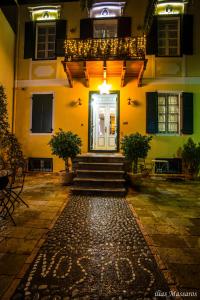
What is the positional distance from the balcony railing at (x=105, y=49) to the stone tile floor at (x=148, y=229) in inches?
206

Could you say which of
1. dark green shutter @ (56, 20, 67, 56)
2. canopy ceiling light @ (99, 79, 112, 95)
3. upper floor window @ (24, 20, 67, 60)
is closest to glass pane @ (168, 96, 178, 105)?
canopy ceiling light @ (99, 79, 112, 95)

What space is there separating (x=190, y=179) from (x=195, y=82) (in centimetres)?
414

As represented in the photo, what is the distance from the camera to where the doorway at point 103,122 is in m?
10.0

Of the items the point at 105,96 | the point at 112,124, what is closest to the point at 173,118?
the point at 112,124

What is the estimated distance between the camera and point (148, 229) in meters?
3.62

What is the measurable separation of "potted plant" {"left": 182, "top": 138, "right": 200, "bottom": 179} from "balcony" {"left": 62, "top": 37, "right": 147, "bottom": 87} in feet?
11.5

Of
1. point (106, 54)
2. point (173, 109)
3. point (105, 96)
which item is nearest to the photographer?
point (106, 54)

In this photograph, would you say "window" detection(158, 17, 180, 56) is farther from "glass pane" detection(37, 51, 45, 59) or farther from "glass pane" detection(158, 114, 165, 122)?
"glass pane" detection(37, 51, 45, 59)

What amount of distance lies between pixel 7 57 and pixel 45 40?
6.59ft

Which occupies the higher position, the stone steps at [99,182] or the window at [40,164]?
the window at [40,164]

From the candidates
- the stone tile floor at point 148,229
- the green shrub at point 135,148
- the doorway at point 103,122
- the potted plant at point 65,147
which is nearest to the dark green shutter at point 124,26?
the doorway at point 103,122

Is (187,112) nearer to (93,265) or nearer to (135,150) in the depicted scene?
(135,150)

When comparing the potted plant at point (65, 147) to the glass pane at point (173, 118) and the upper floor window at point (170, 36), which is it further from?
the upper floor window at point (170, 36)

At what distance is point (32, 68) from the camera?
10.1 m
